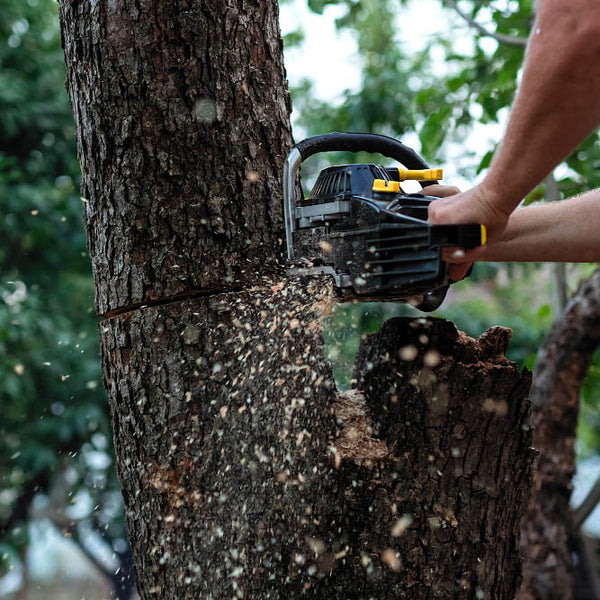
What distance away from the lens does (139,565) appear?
5.09ft

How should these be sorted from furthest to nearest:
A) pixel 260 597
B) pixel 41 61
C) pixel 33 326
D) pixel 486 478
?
pixel 41 61 < pixel 33 326 < pixel 486 478 < pixel 260 597

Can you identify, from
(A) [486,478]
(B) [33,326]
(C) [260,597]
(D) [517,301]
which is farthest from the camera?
(D) [517,301]

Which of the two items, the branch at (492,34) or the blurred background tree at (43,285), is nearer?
the branch at (492,34)

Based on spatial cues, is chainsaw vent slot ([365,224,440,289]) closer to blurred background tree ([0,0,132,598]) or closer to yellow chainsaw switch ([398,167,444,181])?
yellow chainsaw switch ([398,167,444,181])

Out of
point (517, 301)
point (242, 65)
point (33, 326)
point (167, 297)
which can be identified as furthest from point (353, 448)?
point (517, 301)

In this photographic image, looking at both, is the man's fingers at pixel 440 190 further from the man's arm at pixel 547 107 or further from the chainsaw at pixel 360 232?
the man's arm at pixel 547 107

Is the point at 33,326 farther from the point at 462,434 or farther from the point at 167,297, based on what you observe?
the point at 462,434

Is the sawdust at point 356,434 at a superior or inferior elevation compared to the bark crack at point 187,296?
inferior

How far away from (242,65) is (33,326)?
3.53 metres

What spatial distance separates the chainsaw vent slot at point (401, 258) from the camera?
1.33 metres

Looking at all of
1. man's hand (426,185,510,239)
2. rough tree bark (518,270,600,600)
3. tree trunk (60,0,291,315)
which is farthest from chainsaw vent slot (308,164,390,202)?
rough tree bark (518,270,600,600)

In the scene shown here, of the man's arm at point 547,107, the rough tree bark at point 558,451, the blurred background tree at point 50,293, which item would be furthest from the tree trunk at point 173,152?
the blurred background tree at point 50,293

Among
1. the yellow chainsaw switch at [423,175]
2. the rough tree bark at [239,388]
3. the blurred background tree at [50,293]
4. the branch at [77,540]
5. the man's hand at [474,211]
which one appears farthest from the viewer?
the branch at [77,540]

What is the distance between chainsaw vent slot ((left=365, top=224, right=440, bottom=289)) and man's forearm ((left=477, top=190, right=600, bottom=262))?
16.6 inches
